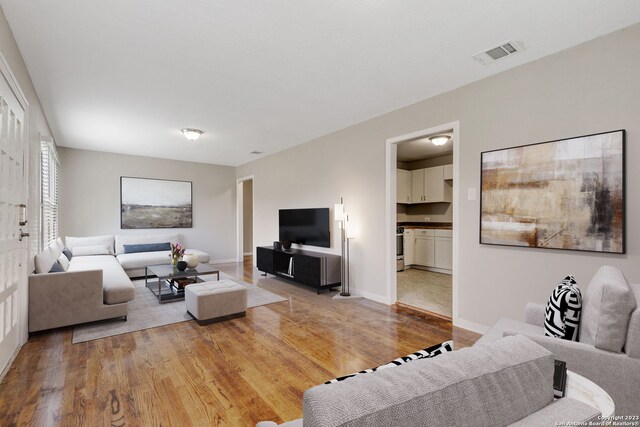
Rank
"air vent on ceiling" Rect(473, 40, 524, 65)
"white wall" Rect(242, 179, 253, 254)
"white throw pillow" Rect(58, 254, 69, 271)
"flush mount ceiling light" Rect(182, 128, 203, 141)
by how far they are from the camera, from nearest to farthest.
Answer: "air vent on ceiling" Rect(473, 40, 524, 65), "white throw pillow" Rect(58, 254, 69, 271), "flush mount ceiling light" Rect(182, 128, 203, 141), "white wall" Rect(242, 179, 253, 254)

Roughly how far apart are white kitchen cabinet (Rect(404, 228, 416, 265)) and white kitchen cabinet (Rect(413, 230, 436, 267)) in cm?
6

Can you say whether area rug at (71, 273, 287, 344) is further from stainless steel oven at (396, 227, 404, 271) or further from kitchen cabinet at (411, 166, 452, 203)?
kitchen cabinet at (411, 166, 452, 203)

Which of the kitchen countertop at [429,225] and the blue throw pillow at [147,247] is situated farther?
the kitchen countertop at [429,225]

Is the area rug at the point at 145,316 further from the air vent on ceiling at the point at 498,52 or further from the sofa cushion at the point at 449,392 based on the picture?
the air vent on ceiling at the point at 498,52

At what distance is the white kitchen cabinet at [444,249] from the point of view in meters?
6.18

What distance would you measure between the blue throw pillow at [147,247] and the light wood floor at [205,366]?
10.5ft

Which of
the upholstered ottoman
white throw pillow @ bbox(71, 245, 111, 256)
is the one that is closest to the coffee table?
the upholstered ottoman

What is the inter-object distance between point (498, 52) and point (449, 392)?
2.91 metres

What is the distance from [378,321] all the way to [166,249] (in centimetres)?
499

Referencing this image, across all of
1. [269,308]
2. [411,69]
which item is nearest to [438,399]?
[411,69]

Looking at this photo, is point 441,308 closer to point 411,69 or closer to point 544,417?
point 411,69

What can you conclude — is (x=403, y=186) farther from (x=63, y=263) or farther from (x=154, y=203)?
(x=63, y=263)

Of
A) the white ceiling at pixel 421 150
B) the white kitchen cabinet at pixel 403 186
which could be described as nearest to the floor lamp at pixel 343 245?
the white ceiling at pixel 421 150

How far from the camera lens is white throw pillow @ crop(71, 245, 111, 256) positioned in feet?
18.6
